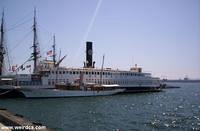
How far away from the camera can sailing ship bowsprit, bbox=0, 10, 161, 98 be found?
5669 centimetres

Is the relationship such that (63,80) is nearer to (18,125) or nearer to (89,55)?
(89,55)

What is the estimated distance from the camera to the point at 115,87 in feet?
242

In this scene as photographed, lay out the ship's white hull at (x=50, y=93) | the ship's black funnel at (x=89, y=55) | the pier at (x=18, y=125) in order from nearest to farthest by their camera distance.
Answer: the pier at (x=18, y=125) < the ship's white hull at (x=50, y=93) < the ship's black funnel at (x=89, y=55)

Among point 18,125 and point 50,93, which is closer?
point 18,125

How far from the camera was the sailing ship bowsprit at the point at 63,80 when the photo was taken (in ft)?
186

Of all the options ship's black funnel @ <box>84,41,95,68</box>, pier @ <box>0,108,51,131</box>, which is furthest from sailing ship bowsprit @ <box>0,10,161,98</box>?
pier @ <box>0,108,51,131</box>

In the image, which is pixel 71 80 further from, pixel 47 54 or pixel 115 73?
pixel 115 73

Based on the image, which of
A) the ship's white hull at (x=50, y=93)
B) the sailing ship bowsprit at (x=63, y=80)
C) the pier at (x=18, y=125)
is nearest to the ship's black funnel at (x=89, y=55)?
the sailing ship bowsprit at (x=63, y=80)

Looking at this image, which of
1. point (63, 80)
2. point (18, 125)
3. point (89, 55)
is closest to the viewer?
point (18, 125)

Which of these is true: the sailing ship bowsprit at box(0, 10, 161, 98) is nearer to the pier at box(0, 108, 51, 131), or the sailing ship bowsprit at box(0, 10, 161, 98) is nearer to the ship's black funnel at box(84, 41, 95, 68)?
the ship's black funnel at box(84, 41, 95, 68)

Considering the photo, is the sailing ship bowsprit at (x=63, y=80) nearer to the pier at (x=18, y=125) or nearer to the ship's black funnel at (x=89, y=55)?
the ship's black funnel at (x=89, y=55)

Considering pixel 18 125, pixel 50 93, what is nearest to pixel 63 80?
pixel 50 93

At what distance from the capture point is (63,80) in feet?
217

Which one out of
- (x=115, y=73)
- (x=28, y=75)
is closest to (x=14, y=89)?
(x=28, y=75)
